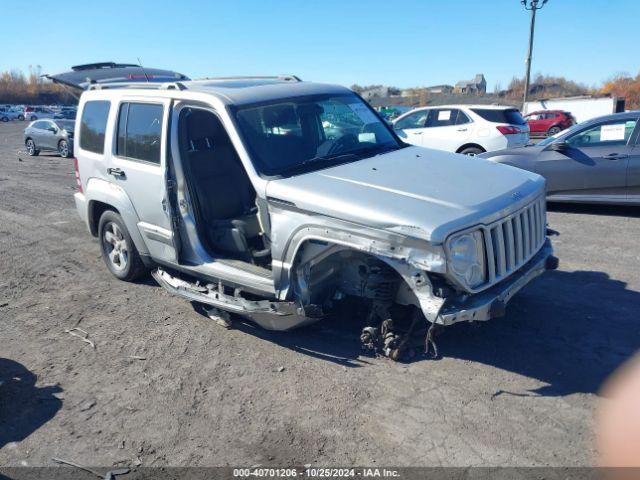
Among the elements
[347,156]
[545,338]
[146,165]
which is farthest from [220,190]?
[545,338]

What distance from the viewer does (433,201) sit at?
12.4 ft

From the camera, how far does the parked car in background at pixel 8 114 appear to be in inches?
2153

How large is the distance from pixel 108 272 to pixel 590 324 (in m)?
5.29

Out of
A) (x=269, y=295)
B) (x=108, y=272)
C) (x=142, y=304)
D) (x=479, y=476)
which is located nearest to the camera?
(x=479, y=476)

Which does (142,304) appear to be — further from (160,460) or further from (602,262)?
(602,262)

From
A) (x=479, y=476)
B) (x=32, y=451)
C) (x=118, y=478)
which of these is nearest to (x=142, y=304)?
(x=32, y=451)

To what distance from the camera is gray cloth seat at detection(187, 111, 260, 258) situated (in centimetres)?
505

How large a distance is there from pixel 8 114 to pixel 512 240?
61.9 metres

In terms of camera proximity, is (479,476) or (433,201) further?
(433,201)

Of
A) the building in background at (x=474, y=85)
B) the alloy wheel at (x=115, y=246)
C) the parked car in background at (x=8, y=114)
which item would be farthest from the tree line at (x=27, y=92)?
A: the alloy wheel at (x=115, y=246)

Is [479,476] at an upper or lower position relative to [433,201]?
lower

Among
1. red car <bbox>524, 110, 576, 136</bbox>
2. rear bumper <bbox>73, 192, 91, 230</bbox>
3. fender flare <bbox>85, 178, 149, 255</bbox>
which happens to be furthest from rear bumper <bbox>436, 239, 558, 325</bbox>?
red car <bbox>524, 110, 576, 136</bbox>

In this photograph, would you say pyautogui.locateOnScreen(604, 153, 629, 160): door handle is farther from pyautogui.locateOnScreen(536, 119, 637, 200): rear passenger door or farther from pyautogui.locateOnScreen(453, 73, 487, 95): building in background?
pyautogui.locateOnScreen(453, 73, 487, 95): building in background

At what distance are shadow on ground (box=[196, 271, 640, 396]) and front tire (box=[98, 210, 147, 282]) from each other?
166 cm
